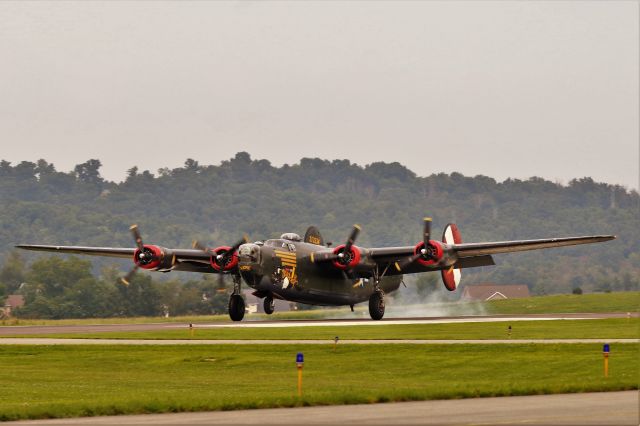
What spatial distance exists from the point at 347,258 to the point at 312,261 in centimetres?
218

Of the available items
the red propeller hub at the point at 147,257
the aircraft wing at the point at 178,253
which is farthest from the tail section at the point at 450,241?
the red propeller hub at the point at 147,257

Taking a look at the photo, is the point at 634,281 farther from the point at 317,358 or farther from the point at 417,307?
the point at 317,358

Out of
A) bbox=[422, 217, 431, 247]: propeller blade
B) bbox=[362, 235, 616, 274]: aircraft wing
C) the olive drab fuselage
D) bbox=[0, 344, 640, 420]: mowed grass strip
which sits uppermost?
bbox=[422, 217, 431, 247]: propeller blade

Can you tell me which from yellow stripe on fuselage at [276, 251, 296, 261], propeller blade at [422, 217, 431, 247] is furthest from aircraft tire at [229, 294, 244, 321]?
propeller blade at [422, 217, 431, 247]

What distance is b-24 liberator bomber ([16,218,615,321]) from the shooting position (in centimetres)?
6575

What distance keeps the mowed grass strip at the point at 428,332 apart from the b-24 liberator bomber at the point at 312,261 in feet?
8.90

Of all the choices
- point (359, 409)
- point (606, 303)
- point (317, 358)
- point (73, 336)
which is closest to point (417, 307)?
point (606, 303)

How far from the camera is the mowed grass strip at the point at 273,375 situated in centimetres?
3109

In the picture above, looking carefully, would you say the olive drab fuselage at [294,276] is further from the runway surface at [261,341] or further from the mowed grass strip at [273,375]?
the mowed grass strip at [273,375]

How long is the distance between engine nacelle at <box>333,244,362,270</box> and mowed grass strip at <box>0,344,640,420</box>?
18583 millimetres

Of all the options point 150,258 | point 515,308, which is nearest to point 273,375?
point 150,258

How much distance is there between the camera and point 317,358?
45.7 meters

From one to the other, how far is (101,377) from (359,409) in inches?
645

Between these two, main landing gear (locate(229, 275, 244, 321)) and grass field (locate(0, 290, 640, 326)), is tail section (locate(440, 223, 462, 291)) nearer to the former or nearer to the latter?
grass field (locate(0, 290, 640, 326))
